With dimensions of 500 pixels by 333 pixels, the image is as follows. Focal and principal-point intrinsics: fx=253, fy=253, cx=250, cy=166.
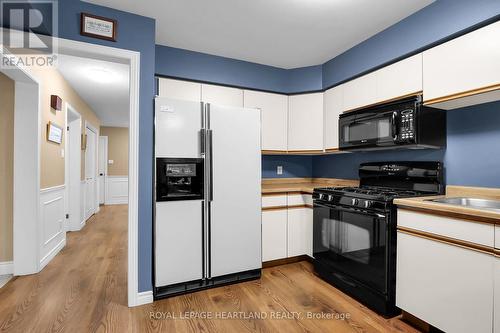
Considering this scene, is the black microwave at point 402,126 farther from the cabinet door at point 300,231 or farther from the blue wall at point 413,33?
the cabinet door at point 300,231

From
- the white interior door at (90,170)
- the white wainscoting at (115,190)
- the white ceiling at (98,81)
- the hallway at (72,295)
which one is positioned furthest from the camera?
the white wainscoting at (115,190)

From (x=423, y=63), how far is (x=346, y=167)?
4.56ft

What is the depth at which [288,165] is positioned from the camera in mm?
3566

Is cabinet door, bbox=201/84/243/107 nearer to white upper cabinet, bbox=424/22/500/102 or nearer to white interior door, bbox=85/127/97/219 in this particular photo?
white upper cabinet, bbox=424/22/500/102

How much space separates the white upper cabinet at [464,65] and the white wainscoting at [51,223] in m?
4.00

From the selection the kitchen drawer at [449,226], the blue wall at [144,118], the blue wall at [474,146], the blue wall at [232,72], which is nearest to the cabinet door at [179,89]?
the blue wall at [232,72]

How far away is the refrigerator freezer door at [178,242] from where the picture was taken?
2154 mm

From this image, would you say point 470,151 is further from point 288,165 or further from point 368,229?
point 288,165

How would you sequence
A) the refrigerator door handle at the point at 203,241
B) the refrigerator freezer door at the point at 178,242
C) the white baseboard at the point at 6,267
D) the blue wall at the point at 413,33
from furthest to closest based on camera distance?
the white baseboard at the point at 6,267
the refrigerator door handle at the point at 203,241
the refrigerator freezer door at the point at 178,242
the blue wall at the point at 413,33

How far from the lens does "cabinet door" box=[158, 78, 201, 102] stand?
2.71 metres

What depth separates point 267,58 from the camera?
306cm

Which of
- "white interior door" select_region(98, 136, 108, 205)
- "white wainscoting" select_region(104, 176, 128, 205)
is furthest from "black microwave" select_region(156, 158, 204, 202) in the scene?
"white wainscoting" select_region(104, 176, 128, 205)

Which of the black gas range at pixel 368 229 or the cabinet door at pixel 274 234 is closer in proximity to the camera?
the black gas range at pixel 368 229

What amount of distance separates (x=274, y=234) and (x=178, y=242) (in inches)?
42.8
